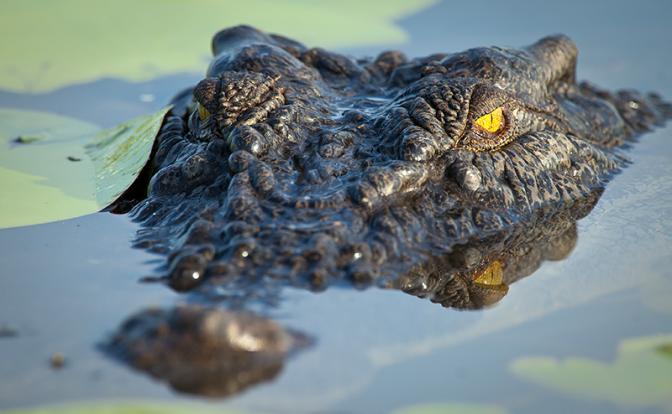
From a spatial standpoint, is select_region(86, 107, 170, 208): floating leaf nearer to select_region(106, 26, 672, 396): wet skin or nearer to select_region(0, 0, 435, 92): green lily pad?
select_region(106, 26, 672, 396): wet skin

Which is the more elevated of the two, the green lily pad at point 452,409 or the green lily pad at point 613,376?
the green lily pad at point 452,409

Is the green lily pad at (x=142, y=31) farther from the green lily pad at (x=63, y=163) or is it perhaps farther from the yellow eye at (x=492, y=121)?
the yellow eye at (x=492, y=121)

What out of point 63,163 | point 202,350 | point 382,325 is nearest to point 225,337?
point 202,350

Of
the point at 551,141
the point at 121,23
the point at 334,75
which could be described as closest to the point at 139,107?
the point at 121,23

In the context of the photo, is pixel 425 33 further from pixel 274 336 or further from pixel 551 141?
pixel 274 336

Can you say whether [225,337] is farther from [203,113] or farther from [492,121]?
[492,121]

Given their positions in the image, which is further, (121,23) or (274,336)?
(121,23)

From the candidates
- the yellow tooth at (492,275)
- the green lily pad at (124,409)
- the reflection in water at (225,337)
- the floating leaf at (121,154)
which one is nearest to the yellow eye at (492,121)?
the yellow tooth at (492,275)
